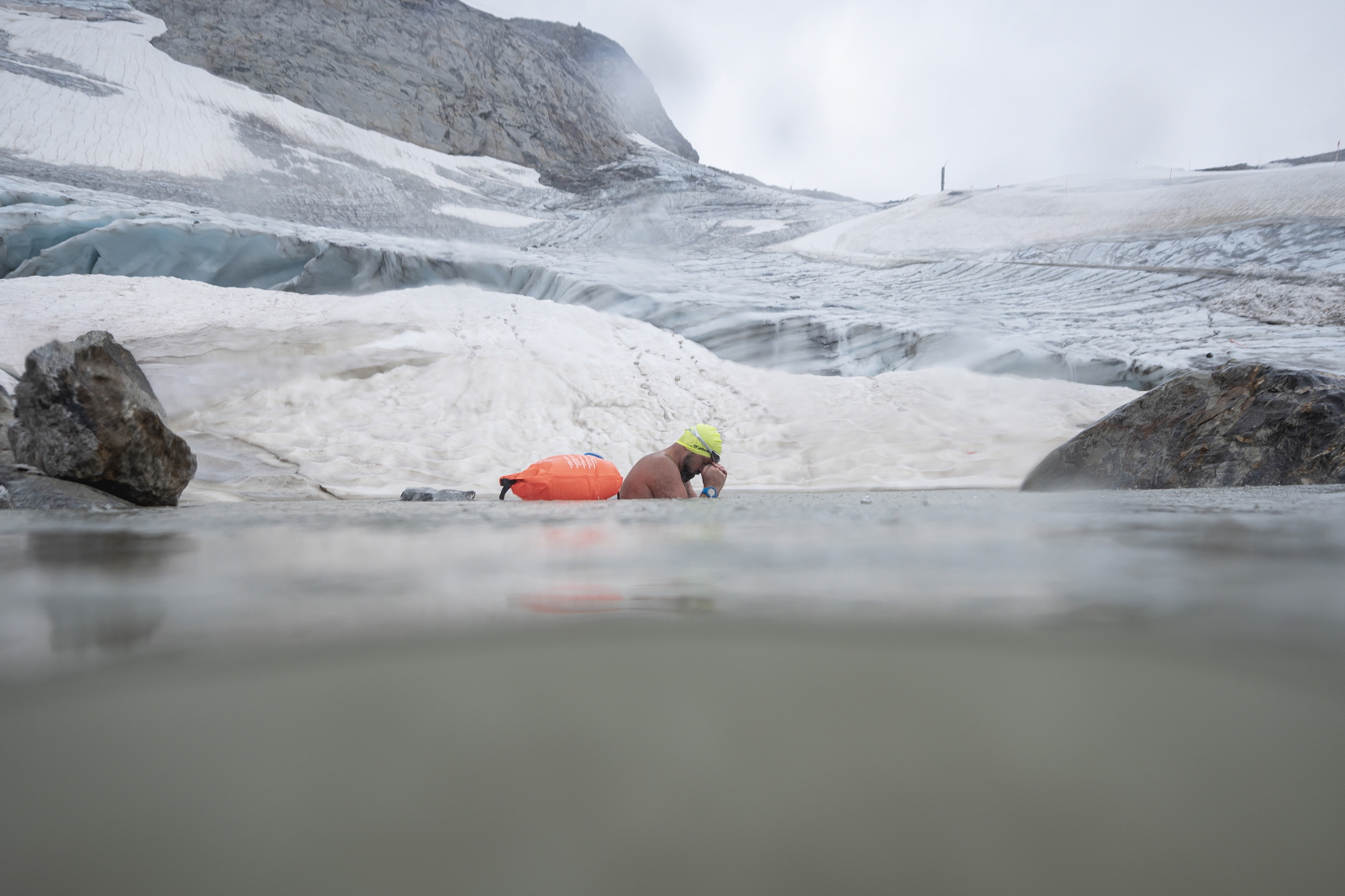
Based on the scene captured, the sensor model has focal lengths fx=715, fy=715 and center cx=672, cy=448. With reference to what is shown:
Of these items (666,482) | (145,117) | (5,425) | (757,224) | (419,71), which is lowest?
(666,482)

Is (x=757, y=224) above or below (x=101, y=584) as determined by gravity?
above

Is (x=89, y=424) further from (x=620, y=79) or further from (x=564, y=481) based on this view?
(x=620, y=79)

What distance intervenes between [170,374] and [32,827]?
7118mm

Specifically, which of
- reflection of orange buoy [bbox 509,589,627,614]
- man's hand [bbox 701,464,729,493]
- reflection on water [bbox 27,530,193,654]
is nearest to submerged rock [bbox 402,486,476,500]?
man's hand [bbox 701,464,729,493]

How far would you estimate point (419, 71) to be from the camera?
25.3 m

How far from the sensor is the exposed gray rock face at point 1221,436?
3.53 metres

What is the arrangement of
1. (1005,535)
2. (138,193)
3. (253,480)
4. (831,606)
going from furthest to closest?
1. (138,193)
2. (253,480)
3. (1005,535)
4. (831,606)

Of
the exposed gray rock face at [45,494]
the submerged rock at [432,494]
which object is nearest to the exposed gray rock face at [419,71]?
the submerged rock at [432,494]

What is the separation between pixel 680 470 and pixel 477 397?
3.19 meters

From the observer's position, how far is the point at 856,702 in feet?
2.41

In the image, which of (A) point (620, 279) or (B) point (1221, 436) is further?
(A) point (620, 279)

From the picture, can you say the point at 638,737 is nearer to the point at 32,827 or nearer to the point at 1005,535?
the point at 32,827

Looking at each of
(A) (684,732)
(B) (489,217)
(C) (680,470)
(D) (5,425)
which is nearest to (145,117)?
(B) (489,217)

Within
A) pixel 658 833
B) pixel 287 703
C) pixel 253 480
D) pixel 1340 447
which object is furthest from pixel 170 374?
pixel 1340 447
